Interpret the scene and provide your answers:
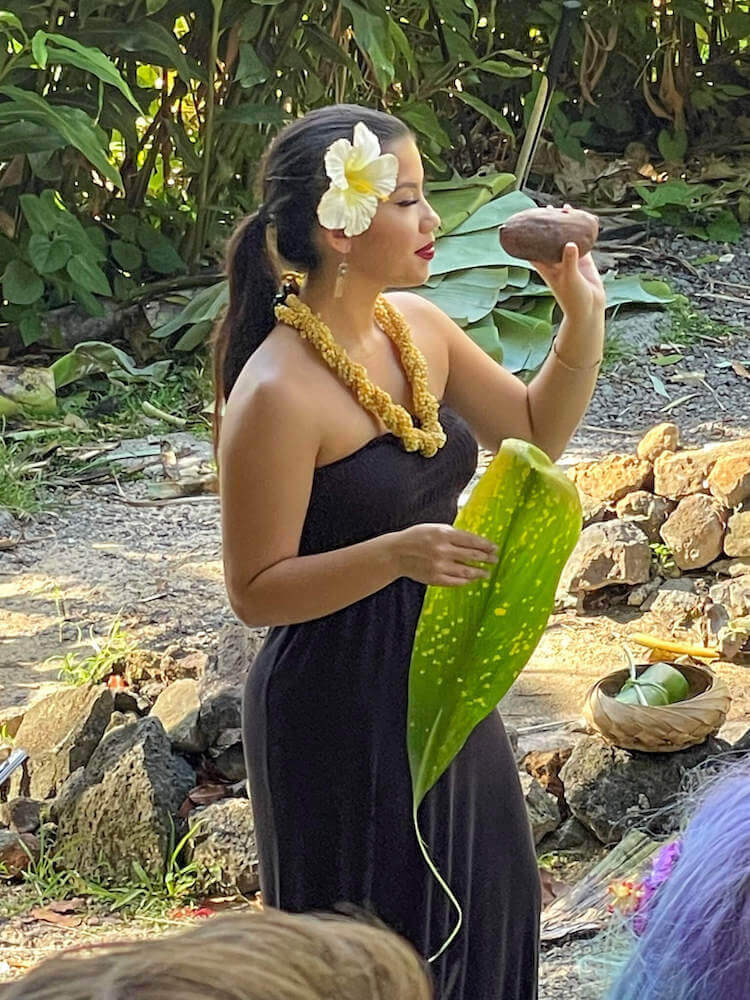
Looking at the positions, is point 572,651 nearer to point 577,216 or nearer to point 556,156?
point 577,216

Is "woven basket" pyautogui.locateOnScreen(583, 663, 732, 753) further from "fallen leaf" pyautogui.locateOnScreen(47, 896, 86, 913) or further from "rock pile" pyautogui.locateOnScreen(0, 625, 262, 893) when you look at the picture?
"fallen leaf" pyautogui.locateOnScreen(47, 896, 86, 913)

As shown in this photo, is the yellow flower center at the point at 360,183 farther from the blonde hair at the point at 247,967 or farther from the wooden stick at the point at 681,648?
the wooden stick at the point at 681,648

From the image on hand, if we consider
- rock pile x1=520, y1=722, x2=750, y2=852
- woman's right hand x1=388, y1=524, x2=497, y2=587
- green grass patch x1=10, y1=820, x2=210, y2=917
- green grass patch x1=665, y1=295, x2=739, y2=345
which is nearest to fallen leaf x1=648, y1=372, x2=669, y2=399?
green grass patch x1=665, y1=295, x2=739, y2=345

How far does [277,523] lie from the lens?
168 centimetres

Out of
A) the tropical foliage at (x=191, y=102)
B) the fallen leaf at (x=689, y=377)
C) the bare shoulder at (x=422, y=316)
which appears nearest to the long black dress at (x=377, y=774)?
the bare shoulder at (x=422, y=316)

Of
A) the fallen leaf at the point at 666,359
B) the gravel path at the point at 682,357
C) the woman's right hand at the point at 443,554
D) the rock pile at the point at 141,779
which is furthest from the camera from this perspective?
the fallen leaf at the point at 666,359

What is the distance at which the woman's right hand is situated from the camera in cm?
158

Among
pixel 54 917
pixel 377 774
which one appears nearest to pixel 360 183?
pixel 377 774

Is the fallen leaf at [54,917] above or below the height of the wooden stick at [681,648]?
below

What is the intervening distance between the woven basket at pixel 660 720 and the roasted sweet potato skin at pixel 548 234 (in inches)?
50.2

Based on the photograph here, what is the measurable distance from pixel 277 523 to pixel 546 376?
Answer: 17.5 inches

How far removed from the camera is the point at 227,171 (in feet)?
21.1

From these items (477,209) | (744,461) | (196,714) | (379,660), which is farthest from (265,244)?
(477,209)

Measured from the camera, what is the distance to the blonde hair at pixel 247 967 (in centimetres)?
69
